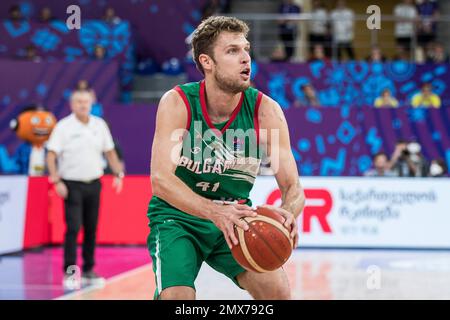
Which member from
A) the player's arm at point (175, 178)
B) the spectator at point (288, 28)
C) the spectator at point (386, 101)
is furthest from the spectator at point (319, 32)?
the player's arm at point (175, 178)

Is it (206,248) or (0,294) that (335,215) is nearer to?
(0,294)

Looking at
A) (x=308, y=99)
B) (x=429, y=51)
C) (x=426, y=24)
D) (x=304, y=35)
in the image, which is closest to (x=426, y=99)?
(x=429, y=51)

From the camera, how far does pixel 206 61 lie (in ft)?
15.5

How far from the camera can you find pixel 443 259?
11.6 meters

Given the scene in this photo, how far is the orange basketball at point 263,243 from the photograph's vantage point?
14.0 feet

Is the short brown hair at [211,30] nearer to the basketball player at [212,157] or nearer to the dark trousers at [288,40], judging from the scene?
the basketball player at [212,157]

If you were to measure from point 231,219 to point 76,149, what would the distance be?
537 centimetres

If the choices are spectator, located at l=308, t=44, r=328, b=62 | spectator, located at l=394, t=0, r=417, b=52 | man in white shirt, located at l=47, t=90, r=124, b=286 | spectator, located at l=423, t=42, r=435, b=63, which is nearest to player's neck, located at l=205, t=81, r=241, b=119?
man in white shirt, located at l=47, t=90, r=124, b=286

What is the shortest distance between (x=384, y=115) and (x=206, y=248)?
36.7 feet

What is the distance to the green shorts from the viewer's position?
14.9ft

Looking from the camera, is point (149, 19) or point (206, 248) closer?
point (206, 248)

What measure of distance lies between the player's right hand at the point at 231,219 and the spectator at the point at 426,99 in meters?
12.1
